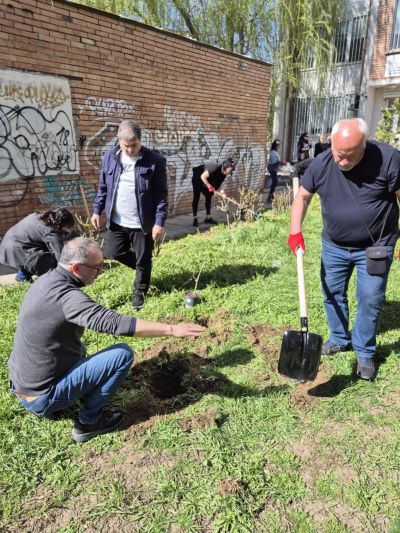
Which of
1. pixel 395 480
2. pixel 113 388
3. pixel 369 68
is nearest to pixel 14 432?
pixel 113 388

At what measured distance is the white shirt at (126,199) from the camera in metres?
4.15

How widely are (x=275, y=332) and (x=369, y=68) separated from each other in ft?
61.6

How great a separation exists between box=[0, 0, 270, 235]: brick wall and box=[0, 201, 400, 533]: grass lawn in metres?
A: 3.21

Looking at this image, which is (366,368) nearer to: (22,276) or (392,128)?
(22,276)

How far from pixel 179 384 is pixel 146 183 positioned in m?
2.07

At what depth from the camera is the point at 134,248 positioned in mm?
4379

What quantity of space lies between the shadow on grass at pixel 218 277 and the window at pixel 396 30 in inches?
668

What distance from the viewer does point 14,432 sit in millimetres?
2621

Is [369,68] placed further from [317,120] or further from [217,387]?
[217,387]

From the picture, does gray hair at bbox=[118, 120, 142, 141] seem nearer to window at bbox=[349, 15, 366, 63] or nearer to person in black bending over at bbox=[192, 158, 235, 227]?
person in black bending over at bbox=[192, 158, 235, 227]

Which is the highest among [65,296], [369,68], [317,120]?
[369,68]

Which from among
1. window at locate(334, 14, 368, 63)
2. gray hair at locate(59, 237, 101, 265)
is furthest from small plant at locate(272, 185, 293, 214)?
window at locate(334, 14, 368, 63)

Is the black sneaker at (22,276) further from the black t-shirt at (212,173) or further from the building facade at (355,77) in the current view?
the building facade at (355,77)

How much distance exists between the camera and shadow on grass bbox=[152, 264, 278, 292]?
5.06 meters
